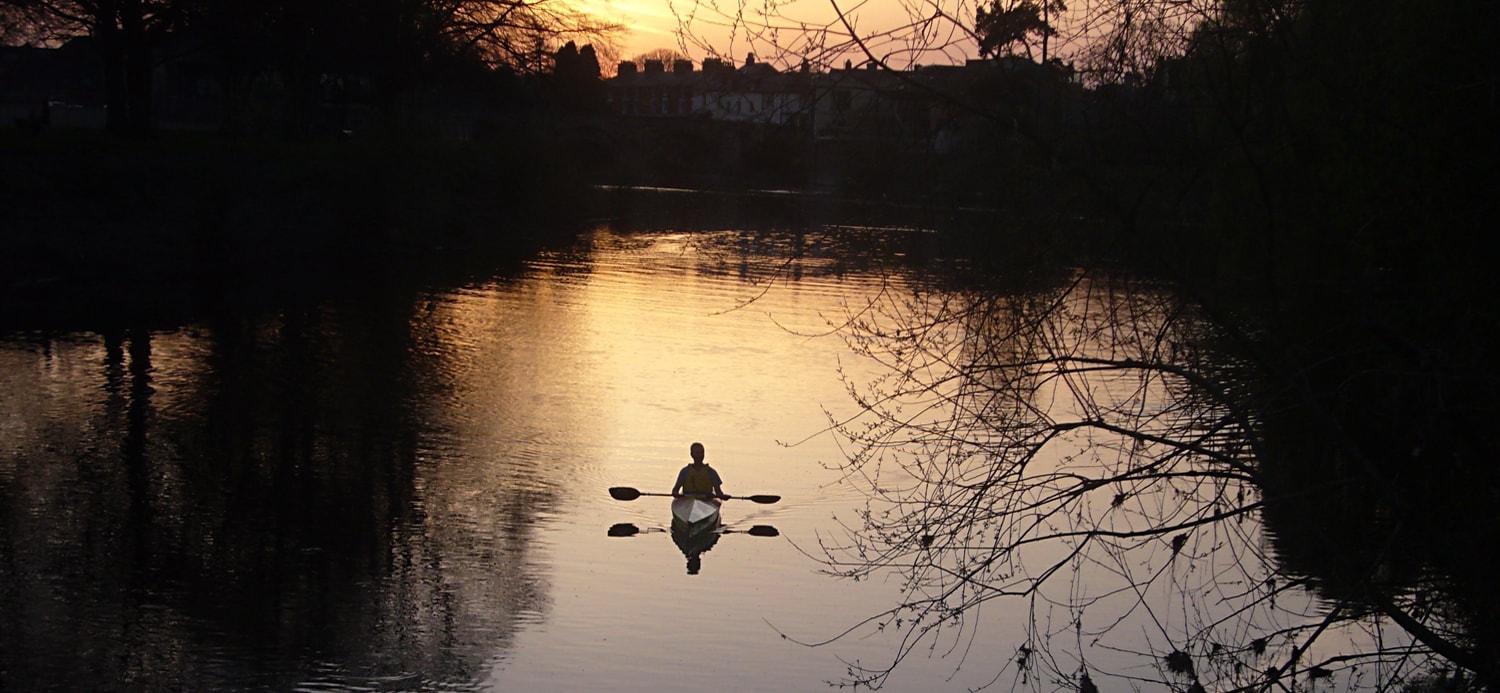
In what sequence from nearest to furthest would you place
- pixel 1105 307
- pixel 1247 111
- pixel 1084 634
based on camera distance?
pixel 1247 111 < pixel 1105 307 < pixel 1084 634

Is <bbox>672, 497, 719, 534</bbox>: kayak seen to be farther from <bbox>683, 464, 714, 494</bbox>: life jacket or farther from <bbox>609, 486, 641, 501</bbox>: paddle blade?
<bbox>609, 486, 641, 501</bbox>: paddle blade

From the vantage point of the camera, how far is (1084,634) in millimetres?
12180

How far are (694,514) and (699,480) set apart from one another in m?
0.59

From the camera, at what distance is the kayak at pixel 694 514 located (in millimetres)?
14602

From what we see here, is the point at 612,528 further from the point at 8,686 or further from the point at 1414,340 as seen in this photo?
the point at 1414,340

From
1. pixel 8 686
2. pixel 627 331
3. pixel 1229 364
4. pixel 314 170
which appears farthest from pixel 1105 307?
pixel 314 170

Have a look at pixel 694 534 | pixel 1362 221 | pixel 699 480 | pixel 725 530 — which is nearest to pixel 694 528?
pixel 694 534

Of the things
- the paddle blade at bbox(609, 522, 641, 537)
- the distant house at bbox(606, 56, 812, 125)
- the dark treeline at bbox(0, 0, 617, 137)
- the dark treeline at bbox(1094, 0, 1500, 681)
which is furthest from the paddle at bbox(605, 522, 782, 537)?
the dark treeline at bbox(0, 0, 617, 137)

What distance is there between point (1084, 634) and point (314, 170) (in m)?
33.2

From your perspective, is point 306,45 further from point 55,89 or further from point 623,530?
point 623,530

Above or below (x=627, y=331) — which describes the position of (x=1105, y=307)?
above

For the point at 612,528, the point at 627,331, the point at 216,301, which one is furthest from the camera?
the point at 216,301

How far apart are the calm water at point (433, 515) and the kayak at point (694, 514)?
0.66 ft

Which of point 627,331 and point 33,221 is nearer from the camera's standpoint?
point 627,331
